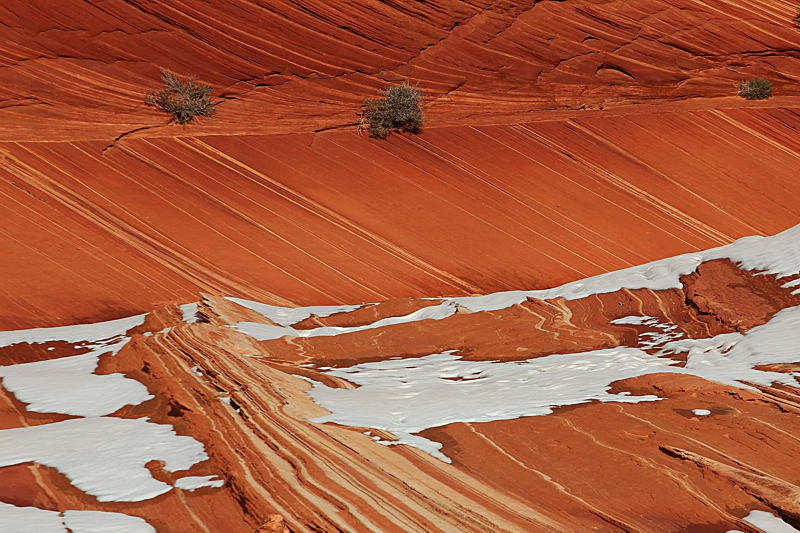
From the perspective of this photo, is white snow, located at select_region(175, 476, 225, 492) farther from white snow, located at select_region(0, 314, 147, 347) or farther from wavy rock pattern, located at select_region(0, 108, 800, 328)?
wavy rock pattern, located at select_region(0, 108, 800, 328)

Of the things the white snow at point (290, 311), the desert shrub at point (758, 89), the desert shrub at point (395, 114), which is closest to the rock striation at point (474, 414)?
the white snow at point (290, 311)

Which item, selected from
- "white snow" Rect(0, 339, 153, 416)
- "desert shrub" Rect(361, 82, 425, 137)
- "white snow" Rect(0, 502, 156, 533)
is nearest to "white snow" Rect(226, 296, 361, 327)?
"white snow" Rect(0, 339, 153, 416)

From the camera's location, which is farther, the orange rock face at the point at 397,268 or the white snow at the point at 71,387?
the white snow at the point at 71,387

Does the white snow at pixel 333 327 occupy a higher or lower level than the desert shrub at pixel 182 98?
lower

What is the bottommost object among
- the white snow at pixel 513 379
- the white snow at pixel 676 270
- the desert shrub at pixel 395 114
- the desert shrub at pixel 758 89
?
the white snow at pixel 513 379

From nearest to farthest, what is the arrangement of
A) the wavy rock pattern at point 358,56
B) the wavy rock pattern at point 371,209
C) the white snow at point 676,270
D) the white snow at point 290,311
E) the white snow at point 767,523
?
the white snow at point 767,523 → the white snow at point 676,270 → the white snow at point 290,311 → the wavy rock pattern at point 371,209 → the wavy rock pattern at point 358,56

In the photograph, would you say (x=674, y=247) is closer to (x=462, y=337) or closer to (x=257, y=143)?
(x=462, y=337)

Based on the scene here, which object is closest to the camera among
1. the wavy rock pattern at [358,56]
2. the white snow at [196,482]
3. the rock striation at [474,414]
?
the rock striation at [474,414]

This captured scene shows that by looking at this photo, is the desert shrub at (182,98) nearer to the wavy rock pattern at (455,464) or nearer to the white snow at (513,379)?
the wavy rock pattern at (455,464)
